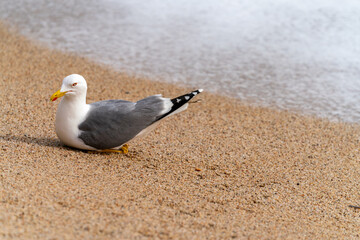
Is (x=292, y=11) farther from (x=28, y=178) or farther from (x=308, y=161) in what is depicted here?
(x=28, y=178)

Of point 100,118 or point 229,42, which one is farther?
point 229,42

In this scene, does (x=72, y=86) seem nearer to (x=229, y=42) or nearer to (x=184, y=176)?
(x=184, y=176)

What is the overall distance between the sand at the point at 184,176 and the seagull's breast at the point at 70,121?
0.13m

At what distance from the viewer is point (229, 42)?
26.1 ft

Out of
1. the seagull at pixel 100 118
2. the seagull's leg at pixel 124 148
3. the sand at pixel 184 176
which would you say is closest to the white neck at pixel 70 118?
the seagull at pixel 100 118

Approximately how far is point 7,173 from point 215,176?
5.33 ft

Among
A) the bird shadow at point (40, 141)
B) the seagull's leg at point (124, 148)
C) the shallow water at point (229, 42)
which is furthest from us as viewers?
the shallow water at point (229, 42)

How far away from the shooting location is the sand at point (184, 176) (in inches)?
107

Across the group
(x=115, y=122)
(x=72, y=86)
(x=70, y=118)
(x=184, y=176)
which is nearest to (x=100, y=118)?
(x=115, y=122)

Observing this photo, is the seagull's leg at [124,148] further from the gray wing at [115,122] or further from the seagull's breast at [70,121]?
the seagull's breast at [70,121]

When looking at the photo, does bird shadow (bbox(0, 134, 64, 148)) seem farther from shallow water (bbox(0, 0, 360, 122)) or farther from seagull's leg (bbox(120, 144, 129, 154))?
shallow water (bbox(0, 0, 360, 122))

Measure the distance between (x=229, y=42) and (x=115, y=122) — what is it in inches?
183

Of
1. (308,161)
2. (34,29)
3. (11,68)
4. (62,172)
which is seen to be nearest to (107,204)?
(62,172)

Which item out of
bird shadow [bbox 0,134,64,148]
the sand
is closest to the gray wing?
the sand
